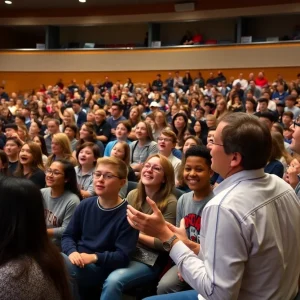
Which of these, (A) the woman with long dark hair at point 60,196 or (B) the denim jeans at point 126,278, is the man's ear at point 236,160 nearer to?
(B) the denim jeans at point 126,278

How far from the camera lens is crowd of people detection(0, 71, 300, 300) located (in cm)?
127

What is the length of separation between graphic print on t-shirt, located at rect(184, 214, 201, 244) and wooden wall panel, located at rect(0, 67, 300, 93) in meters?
12.3

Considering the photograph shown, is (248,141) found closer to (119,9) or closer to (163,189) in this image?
(163,189)

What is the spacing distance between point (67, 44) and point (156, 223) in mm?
17184

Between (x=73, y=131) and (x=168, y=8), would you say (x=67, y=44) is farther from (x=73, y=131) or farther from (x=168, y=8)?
(x=73, y=131)

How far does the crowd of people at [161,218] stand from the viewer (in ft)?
4.16

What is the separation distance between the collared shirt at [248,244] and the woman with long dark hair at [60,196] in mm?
1647

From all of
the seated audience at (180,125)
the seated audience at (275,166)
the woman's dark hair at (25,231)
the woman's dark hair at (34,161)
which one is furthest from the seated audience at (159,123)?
the woman's dark hair at (25,231)

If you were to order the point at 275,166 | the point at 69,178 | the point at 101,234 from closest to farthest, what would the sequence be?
the point at 101,234 → the point at 69,178 → the point at 275,166

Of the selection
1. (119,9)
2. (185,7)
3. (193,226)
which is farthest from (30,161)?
(119,9)

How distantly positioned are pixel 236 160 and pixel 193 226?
1120 mm

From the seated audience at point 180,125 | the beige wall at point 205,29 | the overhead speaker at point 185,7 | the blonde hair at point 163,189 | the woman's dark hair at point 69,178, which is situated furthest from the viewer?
the beige wall at point 205,29

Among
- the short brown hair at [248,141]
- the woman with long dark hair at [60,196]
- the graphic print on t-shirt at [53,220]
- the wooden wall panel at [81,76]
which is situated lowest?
the graphic print on t-shirt at [53,220]

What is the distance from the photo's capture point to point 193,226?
244 centimetres
